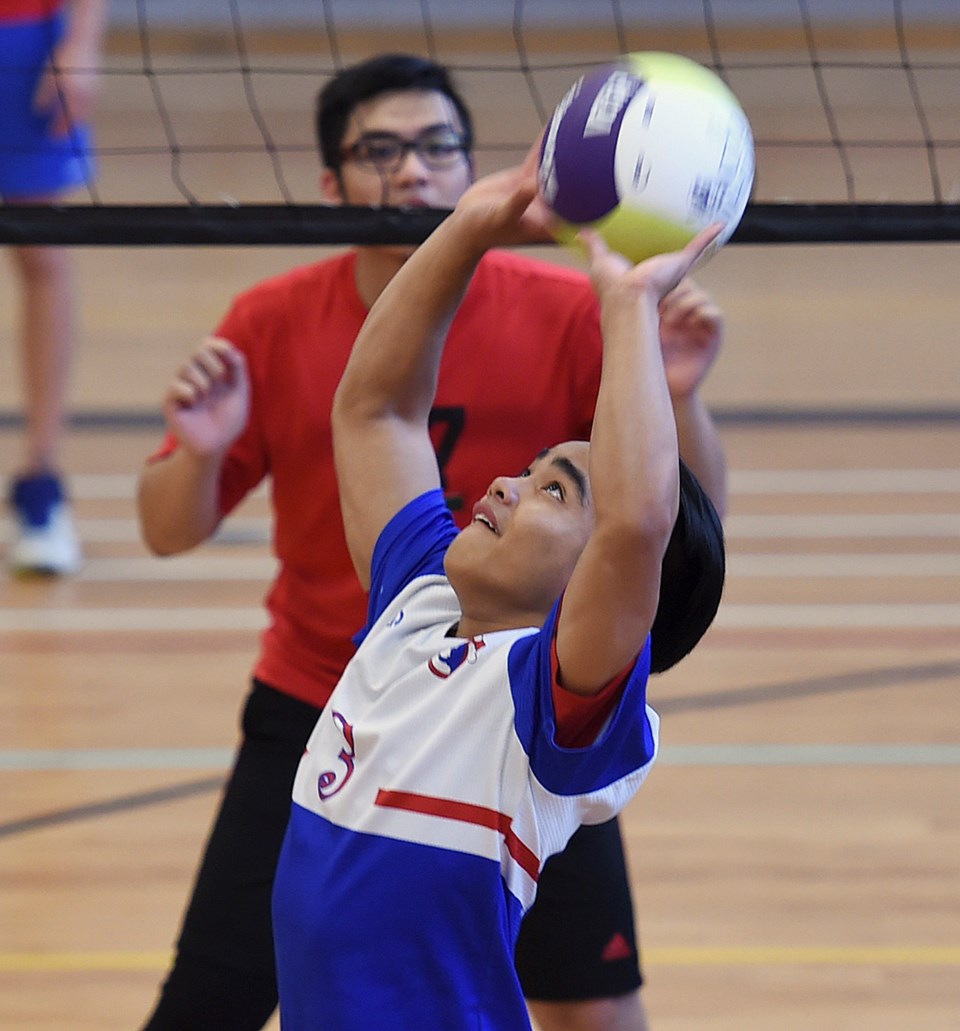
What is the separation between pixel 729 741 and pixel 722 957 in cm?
84

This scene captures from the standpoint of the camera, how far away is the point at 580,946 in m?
2.12

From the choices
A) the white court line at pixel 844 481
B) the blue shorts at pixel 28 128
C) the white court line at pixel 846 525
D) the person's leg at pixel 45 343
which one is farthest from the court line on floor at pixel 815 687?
the blue shorts at pixel 28 128

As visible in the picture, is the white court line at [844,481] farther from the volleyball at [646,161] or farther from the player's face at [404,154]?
the volleyball at [646,161]

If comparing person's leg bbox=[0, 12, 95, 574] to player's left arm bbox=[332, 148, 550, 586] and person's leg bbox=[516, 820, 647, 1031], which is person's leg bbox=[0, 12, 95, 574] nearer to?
player's left arm bbox=[332, 148, 550, 586]

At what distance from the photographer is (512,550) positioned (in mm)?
1578

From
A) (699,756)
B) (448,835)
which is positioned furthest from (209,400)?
(699,756)

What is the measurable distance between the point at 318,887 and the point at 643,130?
0.80 m

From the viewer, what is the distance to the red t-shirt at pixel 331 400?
7.47ft

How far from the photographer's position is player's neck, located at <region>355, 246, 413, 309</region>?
237 centimetres

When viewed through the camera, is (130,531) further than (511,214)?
Yes

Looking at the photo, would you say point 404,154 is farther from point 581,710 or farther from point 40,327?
point 40,327

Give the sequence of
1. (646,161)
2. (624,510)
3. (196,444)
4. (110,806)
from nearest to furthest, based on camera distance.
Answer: (624,510) → (646,161) → (196,444) → (110,806)

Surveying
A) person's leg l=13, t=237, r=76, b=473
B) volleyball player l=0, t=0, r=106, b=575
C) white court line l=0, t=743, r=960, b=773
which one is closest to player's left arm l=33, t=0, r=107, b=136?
volleyball player l=0, t=0, r=106, b=575

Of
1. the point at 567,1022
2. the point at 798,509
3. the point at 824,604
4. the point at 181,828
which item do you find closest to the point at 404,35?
the point at 798,509
